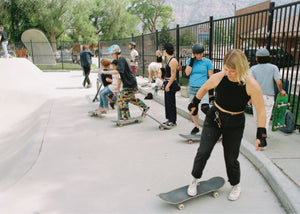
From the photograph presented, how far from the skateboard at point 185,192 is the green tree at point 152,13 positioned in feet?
261

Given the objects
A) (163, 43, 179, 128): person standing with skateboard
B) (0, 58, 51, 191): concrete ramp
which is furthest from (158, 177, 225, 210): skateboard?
(163, 43, 179, 128): person standing with skateboard

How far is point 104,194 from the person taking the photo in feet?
11.2

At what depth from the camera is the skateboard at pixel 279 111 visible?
15.5ft

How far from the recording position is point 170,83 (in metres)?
5.77

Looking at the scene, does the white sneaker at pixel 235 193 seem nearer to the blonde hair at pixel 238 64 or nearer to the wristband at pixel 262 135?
the wristband at pixel 262 135

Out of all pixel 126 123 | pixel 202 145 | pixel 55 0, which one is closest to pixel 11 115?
pixel 126 123

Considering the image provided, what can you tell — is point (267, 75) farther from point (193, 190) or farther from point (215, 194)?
point (193, 190)

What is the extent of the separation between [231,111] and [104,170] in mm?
2196

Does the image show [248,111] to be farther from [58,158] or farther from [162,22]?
[162,22]

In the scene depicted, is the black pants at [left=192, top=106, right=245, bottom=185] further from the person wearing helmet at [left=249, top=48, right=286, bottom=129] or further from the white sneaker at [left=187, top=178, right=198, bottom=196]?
the person wearing helmet at [left=249, top=48, right=286, bottom=129]

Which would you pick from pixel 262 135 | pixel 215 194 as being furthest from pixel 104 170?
pixel 262 135

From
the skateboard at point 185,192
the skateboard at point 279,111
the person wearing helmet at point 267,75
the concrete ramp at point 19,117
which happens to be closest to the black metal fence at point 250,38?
the skateboard at point 279,111

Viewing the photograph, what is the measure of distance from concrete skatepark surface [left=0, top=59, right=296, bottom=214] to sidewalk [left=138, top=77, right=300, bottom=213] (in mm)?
114

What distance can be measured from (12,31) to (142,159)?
3475 cm
